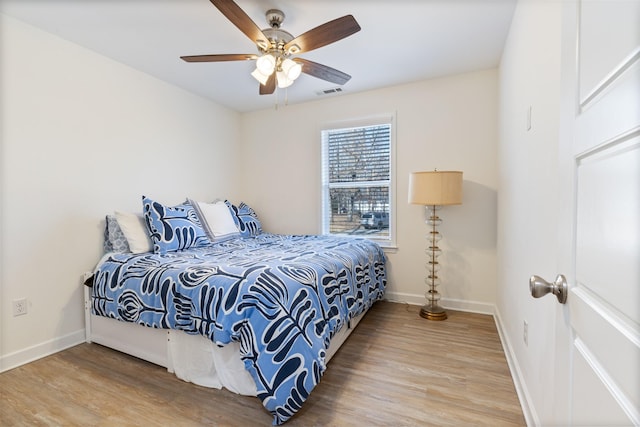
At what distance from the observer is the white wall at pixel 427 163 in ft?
9.48

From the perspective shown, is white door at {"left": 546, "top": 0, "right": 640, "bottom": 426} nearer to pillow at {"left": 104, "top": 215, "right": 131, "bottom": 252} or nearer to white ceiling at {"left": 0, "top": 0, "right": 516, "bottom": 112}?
white ceiling at {"left": 0, "top": 0, "right": 516, "bottom": 112}

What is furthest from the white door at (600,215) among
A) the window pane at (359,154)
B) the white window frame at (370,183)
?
the window pane at (359,154)

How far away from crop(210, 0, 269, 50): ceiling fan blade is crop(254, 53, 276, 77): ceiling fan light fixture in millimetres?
98

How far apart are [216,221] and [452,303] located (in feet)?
8.61

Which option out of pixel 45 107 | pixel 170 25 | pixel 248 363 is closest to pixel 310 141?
pixel 170 25

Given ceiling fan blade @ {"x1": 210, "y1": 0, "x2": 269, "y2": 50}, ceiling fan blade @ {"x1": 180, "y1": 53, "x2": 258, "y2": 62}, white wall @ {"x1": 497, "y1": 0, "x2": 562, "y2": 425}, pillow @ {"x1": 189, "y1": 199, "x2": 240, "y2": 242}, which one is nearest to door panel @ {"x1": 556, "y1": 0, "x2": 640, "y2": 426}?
white wall @ {"x1": 497, "y1": 0, "x2": 562, "y2": 425}

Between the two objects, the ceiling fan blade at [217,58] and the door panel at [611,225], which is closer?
the door panel at [611,225]

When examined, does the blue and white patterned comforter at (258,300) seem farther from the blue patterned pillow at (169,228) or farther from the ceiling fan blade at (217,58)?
the ceiling fan blade at (217,58)

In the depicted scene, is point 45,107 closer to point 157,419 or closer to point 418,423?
point 157,419

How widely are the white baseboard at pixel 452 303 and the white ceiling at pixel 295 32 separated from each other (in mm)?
2347

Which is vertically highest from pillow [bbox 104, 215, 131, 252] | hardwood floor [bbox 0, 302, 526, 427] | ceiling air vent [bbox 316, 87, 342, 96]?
ceiling air vent [bbox 316, 87, 342, 96]

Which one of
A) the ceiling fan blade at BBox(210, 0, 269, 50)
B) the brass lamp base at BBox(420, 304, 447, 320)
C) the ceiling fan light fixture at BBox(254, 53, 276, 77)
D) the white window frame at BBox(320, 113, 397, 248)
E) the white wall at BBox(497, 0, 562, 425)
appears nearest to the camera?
the white wall at BBox(497, 0, 562, 425)

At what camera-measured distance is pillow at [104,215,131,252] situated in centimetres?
245

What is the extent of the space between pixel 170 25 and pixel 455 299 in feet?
11.6
